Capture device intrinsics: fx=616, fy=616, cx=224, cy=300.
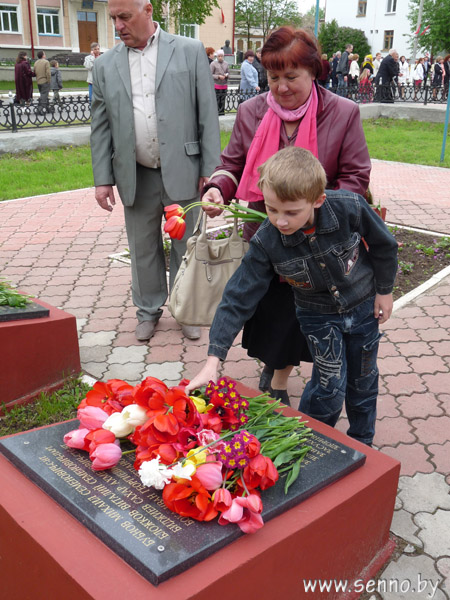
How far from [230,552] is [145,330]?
9.05 feet

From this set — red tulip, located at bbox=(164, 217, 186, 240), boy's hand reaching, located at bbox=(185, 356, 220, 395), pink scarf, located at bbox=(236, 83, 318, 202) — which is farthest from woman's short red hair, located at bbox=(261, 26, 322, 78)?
boy's hand reaching, located at bbox=(185, 356, 220, 395)

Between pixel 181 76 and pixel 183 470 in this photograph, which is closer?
pixel 183 470

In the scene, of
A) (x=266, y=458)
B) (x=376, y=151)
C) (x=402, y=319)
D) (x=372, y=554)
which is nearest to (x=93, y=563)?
(x=266, y=458)

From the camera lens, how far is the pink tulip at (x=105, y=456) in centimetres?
188

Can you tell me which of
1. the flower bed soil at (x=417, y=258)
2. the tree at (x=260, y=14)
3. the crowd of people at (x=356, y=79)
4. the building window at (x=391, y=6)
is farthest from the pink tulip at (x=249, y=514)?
the tree at (x=260, y=14)

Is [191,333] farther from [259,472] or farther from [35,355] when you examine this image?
[259,472]

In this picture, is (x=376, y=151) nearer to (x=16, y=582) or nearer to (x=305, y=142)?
(x=305, y=142)

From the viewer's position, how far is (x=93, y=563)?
159cm

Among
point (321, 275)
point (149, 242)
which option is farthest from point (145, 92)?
point (321, 275)

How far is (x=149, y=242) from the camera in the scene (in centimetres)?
419

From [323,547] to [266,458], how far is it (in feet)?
1.19

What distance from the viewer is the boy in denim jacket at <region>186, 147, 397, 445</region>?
2.01 meters

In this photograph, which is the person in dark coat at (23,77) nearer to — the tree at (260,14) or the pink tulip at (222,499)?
the pink tulip at (222,499)

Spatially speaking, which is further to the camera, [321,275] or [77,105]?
[77,105]
